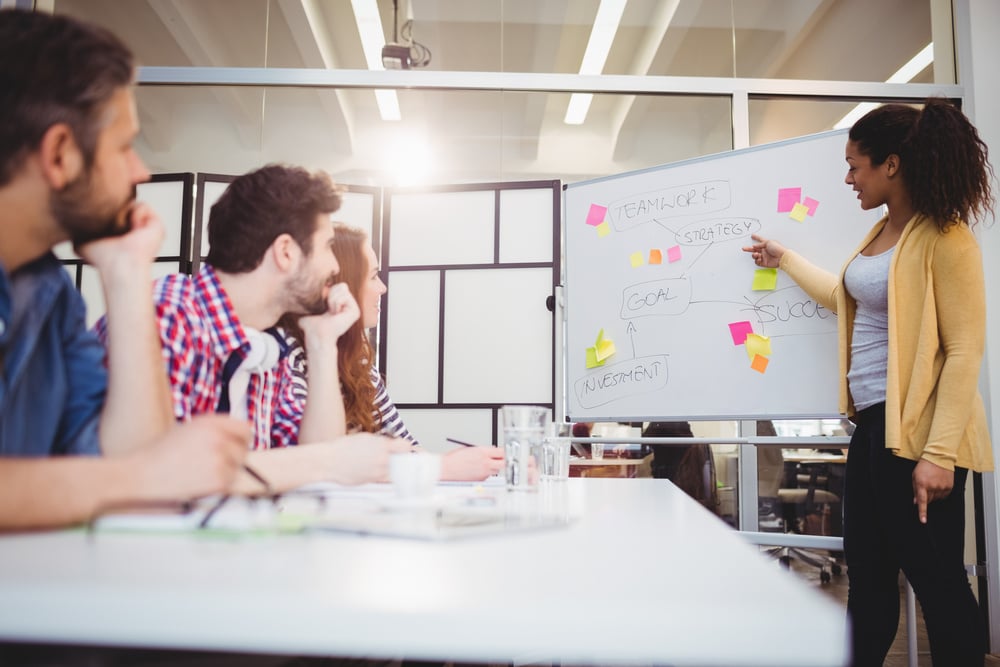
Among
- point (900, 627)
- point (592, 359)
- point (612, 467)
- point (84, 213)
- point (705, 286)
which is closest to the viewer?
point (84, 213)

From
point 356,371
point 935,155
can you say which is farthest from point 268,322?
point 935,155

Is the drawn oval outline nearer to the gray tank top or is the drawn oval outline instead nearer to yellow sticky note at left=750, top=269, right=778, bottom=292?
yellow sticky note at left=750, top=269, right=778, bottom=292

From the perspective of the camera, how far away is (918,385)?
153cm

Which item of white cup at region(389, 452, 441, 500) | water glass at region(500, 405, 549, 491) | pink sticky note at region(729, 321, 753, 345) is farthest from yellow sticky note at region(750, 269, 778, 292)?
white cup at region(389, 452, 441, 500)

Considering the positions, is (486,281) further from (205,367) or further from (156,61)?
(205,367)

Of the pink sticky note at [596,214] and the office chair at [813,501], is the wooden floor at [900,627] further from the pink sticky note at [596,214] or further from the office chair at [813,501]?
the pink sticky note at [596,214]

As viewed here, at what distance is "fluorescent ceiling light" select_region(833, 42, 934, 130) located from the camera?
313 centimetres

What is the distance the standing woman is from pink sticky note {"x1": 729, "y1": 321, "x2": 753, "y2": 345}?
0.67 m

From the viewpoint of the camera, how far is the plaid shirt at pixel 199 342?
117cm

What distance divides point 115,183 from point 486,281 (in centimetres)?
247

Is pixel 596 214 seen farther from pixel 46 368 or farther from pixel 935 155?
pixel 46 368

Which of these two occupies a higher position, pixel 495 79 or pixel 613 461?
pixel 495 79

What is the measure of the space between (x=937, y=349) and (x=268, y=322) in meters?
1.42

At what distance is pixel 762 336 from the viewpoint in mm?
2398
